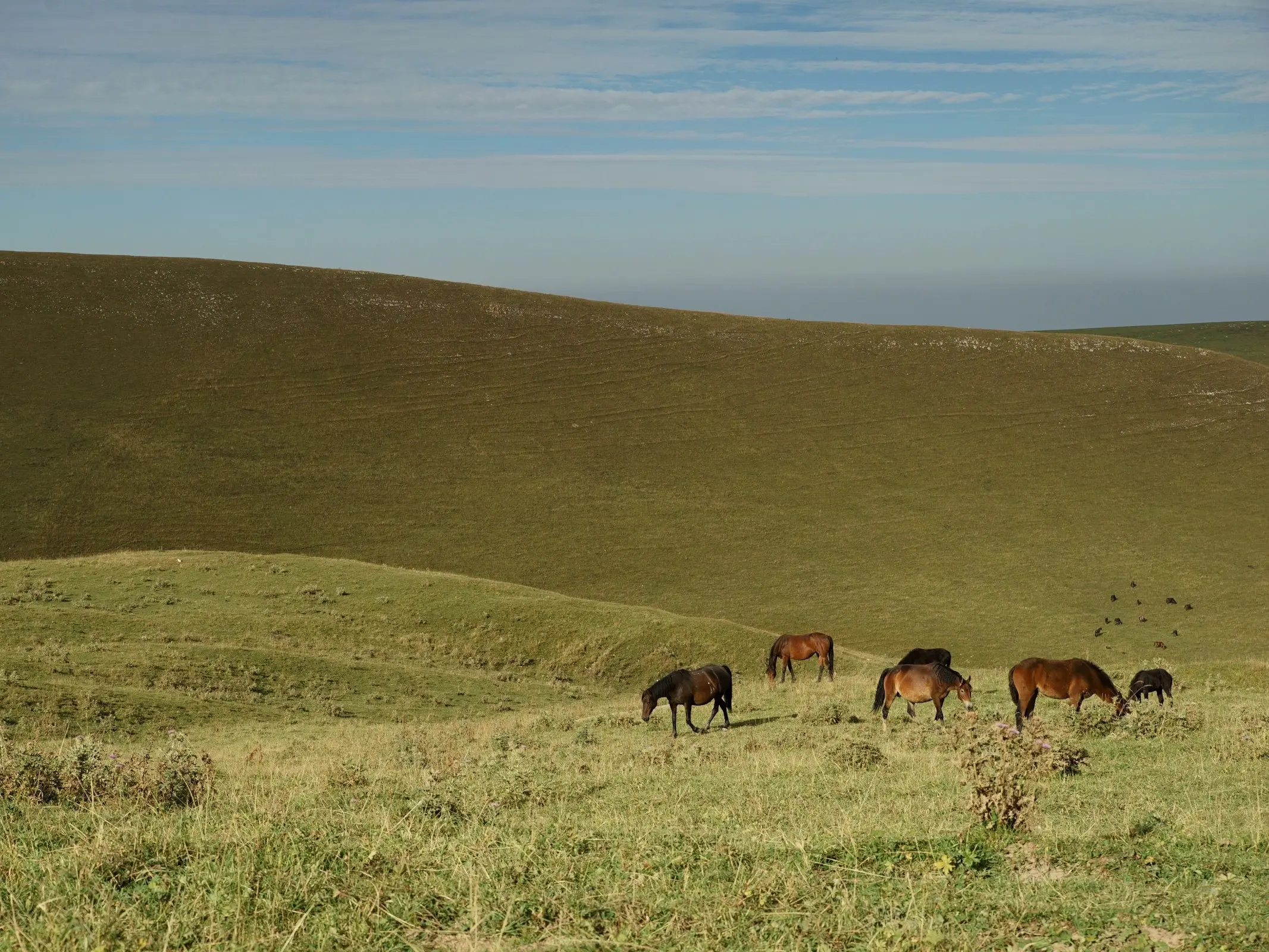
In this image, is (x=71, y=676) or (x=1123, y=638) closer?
(x=71, y=676)

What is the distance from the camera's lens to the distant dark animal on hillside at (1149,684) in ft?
63.6

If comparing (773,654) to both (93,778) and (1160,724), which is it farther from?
(93,778)

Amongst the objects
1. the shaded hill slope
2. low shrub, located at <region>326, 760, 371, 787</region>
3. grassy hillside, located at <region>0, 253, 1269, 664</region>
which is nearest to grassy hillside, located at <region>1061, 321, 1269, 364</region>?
grassy hillside, located at <region>0, 253, 1269, 664</region>

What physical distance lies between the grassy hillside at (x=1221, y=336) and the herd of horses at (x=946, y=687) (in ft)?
399

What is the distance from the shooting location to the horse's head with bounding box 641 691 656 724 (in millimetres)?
19281

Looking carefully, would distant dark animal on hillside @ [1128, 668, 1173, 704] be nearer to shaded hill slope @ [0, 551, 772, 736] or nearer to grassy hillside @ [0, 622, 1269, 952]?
grassy hillside @ [0, 622, 1269, 952]

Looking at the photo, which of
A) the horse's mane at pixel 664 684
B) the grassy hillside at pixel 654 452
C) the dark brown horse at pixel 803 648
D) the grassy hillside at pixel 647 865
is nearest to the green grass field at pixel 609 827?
the grassy hillside at pixel 647 865

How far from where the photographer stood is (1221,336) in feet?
504

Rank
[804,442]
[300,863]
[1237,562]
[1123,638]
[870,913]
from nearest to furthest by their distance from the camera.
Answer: [870,913] → [300,863] → [1123,638] → [1237,562] → [804,442]

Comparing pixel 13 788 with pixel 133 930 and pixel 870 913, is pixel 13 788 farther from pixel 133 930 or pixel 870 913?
pixel 870 913

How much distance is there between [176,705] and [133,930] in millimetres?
16744

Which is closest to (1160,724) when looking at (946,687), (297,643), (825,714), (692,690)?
(946,687)

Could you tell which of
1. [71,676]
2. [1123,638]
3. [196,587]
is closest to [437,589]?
[196,587]

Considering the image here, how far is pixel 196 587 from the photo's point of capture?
3591 cm
